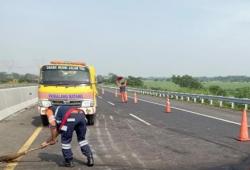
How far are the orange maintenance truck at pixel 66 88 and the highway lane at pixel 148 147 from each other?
2.58 feet

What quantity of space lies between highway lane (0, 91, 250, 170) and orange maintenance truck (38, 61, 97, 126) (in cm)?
79

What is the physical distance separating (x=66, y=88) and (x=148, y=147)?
213 inches

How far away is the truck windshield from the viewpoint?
51.0ft

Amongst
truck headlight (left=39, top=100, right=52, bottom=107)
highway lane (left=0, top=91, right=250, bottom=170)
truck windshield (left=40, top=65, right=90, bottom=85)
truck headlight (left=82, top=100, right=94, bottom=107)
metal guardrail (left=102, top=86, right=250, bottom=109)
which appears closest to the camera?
highway lane (left=0, top=91, right=250, bottom=170)

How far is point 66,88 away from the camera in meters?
15.0

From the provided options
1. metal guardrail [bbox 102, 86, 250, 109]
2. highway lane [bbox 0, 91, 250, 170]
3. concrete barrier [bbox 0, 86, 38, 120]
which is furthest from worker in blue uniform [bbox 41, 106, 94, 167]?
metal guardrail [bbox 102, 86, 250, 109]

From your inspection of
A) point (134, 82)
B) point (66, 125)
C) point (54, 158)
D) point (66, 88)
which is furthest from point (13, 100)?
point (134, 82)

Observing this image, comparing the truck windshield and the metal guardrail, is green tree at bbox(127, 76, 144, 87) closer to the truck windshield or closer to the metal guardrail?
the metal guardrail

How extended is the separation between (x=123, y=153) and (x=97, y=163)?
125cm

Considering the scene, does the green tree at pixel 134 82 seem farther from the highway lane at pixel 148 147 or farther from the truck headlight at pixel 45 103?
the highway lane at pixel 148 147

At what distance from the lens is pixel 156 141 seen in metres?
11.6

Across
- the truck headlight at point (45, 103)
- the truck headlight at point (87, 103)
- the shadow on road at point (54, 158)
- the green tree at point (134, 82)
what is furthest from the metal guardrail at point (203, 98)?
the green tree at point (134, 82)

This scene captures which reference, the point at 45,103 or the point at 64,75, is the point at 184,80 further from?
the point at 45,103

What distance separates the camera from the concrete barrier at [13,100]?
17750mm
